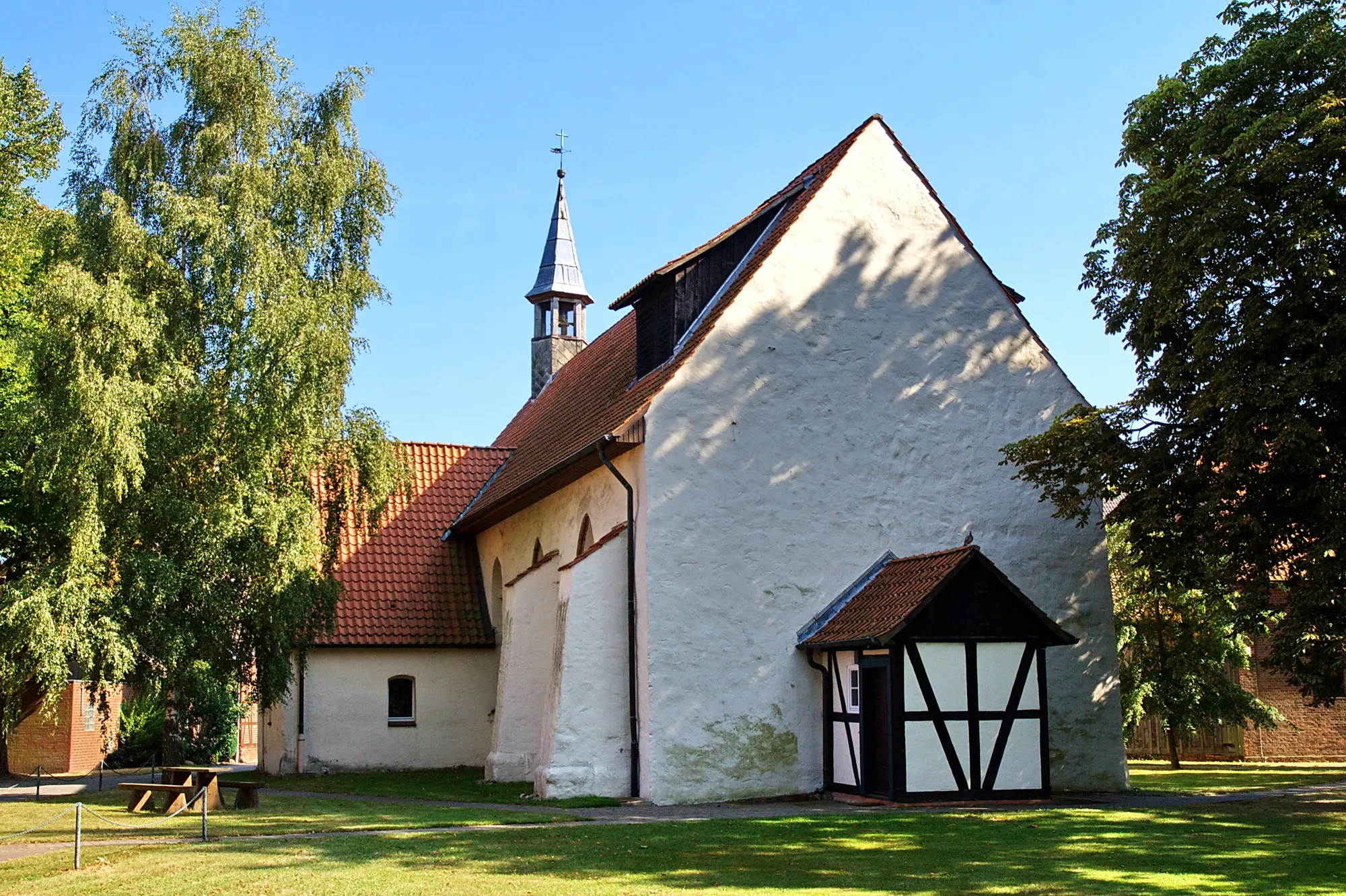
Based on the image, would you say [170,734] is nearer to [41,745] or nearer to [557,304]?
[41,745]

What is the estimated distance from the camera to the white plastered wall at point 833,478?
18.4 m

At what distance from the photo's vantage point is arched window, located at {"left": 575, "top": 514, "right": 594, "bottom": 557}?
21297 millimetres

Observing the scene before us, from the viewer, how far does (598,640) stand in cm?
1877

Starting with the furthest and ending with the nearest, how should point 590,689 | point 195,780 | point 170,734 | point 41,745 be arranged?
point 41,745 < point 170,734 < point 590,689 < point 195,780

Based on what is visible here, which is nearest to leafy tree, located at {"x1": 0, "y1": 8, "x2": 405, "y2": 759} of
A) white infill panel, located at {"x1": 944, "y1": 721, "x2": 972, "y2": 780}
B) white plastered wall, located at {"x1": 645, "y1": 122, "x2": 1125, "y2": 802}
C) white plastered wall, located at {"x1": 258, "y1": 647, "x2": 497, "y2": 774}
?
white plastered wall, located at {"x1": 258, "y1": 647, "x2": 497, "y2": 774}

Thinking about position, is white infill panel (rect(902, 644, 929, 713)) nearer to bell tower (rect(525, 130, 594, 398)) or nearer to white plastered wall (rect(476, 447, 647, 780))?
white plastered wall (rect(476, 447, 647, 780))

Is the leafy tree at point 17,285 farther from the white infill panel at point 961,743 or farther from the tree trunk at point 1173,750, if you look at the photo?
the tree trunk at point 1173,750

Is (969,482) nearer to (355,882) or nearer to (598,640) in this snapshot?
(598,640)

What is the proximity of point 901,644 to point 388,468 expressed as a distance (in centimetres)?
953

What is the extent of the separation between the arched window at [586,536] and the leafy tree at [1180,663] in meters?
9.24

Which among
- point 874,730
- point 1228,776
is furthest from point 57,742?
point 1228,776

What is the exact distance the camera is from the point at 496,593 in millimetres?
26875

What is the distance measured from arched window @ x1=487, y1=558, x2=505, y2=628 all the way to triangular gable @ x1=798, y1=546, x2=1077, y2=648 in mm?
10493

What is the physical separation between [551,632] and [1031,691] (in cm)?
853
